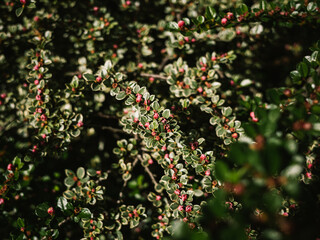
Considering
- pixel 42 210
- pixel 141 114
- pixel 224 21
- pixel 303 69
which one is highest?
pixel 224 21

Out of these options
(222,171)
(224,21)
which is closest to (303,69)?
(224,21)

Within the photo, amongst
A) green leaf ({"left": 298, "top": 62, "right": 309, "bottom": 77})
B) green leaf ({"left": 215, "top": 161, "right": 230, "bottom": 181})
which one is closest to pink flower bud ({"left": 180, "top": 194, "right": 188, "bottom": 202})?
green leaf ({"left": 215, "top": 161, "right": 230, "bottom": 181})

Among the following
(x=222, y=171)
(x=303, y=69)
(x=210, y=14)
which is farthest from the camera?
(x=210, y=14)

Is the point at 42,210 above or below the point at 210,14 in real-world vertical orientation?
below

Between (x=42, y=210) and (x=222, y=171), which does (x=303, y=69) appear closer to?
(x=222, y=171)

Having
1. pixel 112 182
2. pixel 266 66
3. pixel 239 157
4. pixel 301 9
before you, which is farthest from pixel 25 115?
pixel 266 66

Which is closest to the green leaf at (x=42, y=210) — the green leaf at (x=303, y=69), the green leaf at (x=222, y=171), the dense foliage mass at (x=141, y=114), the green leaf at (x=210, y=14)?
the dense foliage mass at (x=141, y=114)

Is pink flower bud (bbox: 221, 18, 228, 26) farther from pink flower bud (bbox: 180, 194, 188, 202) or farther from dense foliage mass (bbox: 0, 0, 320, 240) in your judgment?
pink flower bud (bbox: 180, 194, 188, 202)

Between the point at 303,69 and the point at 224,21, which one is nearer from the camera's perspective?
the point at 303,69

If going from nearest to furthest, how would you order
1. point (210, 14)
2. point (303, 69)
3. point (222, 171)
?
point (222, 171)
point (303, 69)
point (210, 14)

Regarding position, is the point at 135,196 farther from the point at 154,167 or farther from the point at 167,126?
the point at 167,126

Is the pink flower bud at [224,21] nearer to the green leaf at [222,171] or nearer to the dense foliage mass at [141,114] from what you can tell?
the dense foliage mass at [141,114]
